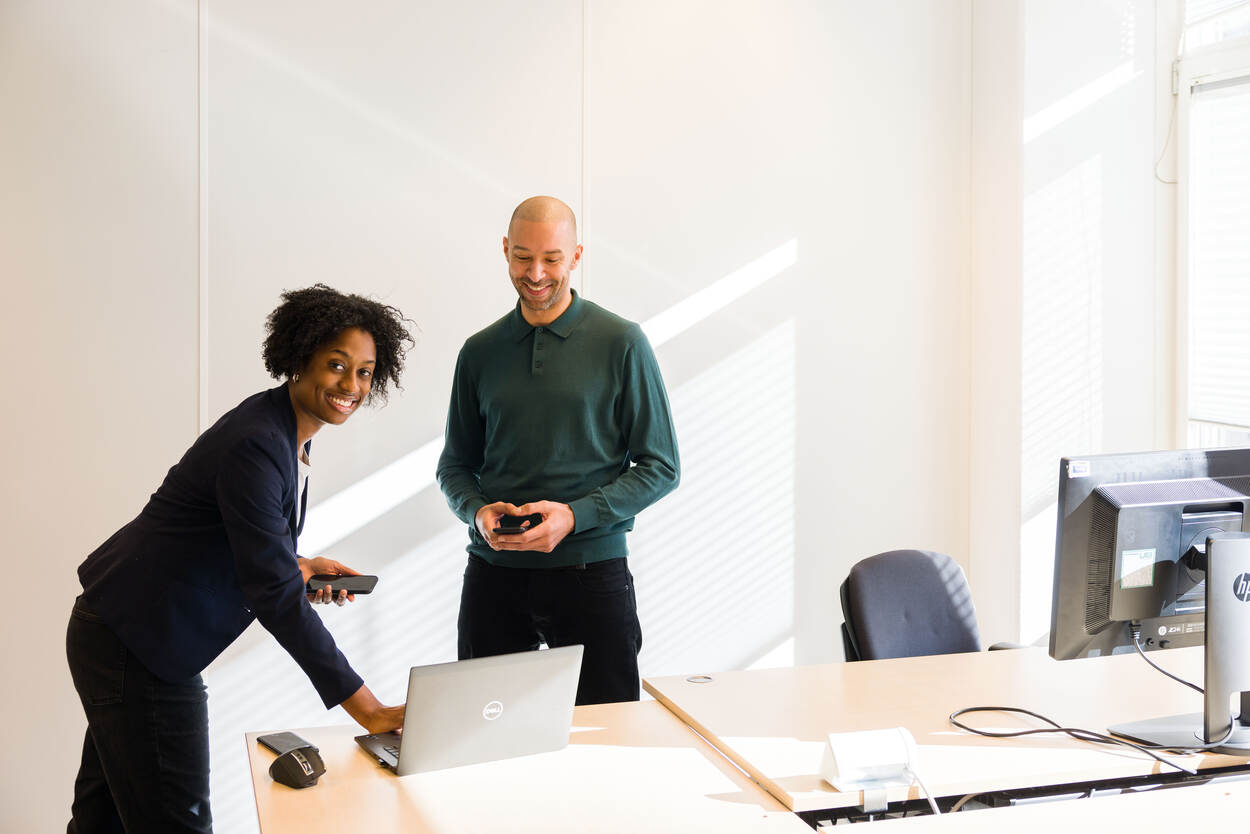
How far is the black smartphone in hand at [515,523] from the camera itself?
2570 mm

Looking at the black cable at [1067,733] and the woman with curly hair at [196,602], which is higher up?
the woman with curly hair at [196,602]

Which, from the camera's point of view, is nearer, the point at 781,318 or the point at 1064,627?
the point at 1064,627

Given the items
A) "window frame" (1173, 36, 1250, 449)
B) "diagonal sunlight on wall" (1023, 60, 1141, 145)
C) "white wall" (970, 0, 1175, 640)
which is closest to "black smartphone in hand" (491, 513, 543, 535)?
"white wall" (970, 0, 1175, 640)

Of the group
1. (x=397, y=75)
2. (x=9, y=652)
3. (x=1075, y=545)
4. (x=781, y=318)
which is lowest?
(x=9, y=652)

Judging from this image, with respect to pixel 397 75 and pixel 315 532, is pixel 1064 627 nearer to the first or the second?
pixel 315 532

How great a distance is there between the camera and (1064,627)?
201 centimetres

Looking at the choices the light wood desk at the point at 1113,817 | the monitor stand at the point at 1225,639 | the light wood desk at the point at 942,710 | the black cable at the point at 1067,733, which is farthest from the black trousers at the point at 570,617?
the monitor stand at the point at 1225,639

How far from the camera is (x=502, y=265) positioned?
3631 mm

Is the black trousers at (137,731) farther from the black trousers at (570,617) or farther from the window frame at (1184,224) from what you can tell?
the window frame at (1184,224)

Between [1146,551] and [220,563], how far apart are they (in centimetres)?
180

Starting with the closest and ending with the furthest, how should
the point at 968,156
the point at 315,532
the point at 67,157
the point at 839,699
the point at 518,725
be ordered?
the point at 518,725, the point at 839,699, the point at 67,157, the point at 315,532, the point at 968,156

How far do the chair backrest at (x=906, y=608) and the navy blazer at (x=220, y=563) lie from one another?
1.35 meters

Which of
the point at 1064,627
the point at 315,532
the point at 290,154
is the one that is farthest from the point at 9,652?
the point at 1064,627

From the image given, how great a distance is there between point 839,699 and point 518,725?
30.0 inches
